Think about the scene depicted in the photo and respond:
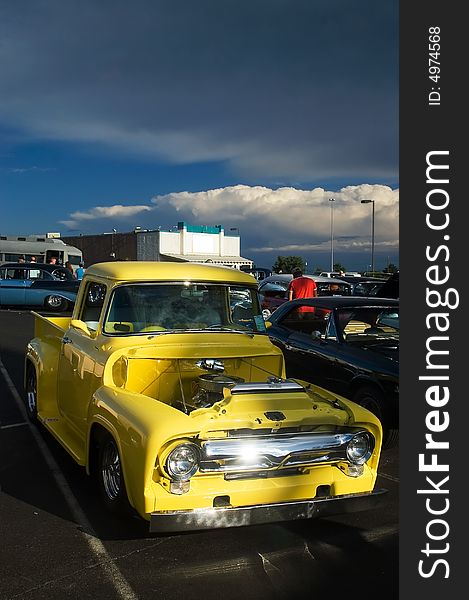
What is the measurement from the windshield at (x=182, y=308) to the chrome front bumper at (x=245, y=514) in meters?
1.83

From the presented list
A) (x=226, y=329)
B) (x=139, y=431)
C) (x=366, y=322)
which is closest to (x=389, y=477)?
(x=226, y=329)

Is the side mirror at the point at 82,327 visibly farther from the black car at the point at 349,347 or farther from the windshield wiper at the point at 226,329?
the black car at the point at 349,347

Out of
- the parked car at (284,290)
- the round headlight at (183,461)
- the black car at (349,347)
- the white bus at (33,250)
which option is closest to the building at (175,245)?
the white bus at (33,250)

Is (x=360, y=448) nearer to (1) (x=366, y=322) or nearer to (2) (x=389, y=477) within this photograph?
(2) (x=389, y=477)

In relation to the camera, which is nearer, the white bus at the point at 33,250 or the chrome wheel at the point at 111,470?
the chrome wheel at the point at 111,470

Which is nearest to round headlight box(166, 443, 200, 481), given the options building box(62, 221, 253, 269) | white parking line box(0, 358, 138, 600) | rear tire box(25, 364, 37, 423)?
white parking line box(0, 358, 138, 600)

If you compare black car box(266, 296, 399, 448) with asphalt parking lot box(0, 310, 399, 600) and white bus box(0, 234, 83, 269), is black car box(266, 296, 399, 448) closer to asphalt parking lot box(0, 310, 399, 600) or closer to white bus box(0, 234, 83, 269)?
asphalt parking lot box(0, 310, 399, 600)

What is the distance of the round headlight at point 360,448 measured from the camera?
4164 millimetres

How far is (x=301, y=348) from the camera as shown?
7.40m

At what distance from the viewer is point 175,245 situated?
6356 centimetres

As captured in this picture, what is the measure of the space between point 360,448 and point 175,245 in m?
60.1

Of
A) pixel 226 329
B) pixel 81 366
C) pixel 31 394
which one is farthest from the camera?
pixel 31 394

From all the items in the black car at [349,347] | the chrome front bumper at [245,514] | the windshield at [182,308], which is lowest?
the chrome front bumper at [245,514]

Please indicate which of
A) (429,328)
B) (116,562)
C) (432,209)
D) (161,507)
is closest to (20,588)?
(116,562)
